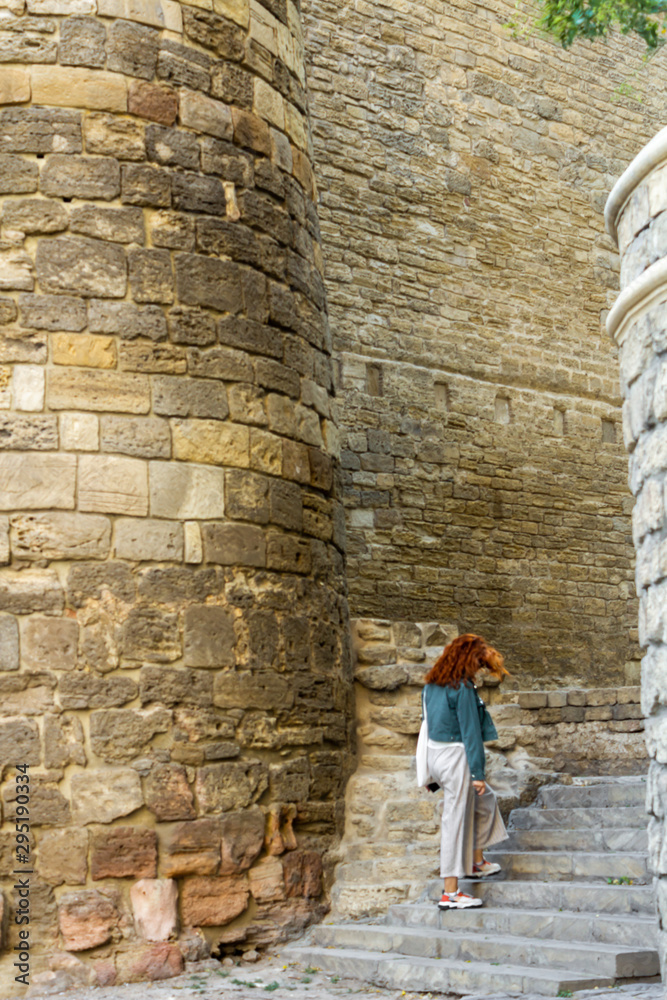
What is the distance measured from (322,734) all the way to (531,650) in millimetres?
6017

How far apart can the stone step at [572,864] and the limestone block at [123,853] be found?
5.54ft

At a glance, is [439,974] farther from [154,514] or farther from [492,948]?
[154,514]

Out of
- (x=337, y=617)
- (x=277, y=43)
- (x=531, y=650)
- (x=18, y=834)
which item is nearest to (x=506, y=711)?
(x=337, y=617)

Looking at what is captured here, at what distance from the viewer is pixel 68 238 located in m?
5.56

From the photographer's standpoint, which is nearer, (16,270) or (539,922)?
(539,922)

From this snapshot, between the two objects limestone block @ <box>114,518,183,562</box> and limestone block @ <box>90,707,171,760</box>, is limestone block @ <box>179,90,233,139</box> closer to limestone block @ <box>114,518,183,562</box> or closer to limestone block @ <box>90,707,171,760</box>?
limestone block @ <box>114,518,183,562</box>

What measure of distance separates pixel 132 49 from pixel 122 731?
3.31m

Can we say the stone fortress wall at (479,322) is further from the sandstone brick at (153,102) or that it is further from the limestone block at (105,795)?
the limestone block at (105,795)

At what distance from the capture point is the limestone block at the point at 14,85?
563cm

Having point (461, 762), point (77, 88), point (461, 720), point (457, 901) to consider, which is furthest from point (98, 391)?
point (457, 901)

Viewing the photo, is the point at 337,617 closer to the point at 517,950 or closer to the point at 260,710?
the point at 260,710

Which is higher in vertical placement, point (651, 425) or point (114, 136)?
point (114, 136)

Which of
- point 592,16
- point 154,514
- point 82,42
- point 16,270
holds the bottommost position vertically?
point 154,514

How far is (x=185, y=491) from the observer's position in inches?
218
